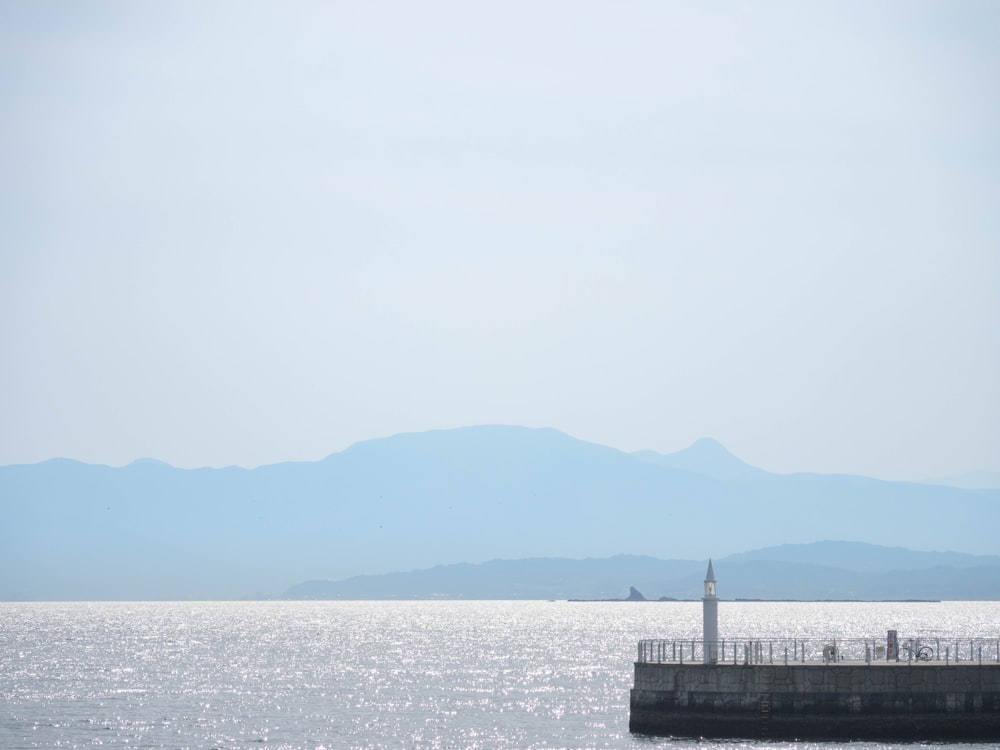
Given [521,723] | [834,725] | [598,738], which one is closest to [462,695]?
[521,723]

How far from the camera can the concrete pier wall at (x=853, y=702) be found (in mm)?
57562

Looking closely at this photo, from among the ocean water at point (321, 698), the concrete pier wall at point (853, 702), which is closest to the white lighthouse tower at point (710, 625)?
the concrete pier wall at point (853, 702)

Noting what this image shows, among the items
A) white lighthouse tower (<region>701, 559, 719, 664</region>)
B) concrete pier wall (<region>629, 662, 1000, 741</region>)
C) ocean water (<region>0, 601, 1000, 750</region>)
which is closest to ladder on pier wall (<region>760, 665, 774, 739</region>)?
concrete pier wall (<region>629, 662, 1000, 741</region>)

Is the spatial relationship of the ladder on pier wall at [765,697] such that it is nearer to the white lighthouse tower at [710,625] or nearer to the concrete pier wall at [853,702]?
the concrete pier wall at [853,702]

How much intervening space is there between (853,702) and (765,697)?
9.93 feet

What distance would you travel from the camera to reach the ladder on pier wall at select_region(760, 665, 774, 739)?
58188 mm

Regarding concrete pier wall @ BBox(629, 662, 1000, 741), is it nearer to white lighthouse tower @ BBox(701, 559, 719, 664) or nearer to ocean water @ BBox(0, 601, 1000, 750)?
ocean water @ BBox(0, 601, 1000, 750)

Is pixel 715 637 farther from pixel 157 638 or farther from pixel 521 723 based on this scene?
pixel 157 638

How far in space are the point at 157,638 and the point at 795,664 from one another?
14910 cm

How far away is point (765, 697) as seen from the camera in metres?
58.5

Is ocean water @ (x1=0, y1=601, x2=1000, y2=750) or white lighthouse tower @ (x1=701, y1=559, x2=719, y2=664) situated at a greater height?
white lighthouse tower @ (x1=701, y1=559, x2=719, y2=664)

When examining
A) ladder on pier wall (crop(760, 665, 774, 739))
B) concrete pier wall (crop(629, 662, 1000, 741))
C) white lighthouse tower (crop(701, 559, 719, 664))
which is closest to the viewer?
concrete pier wall (crop(629, 662, 1000, 741))

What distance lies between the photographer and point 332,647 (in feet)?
550

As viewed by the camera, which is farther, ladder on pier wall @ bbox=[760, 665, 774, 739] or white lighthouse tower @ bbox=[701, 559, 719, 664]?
white lighthouse tower @ bbox=[701, 559, 719, 664]
